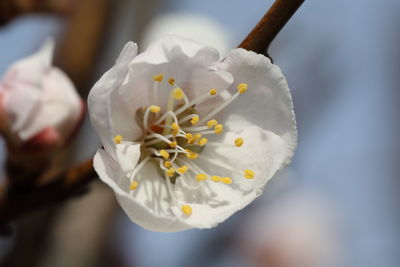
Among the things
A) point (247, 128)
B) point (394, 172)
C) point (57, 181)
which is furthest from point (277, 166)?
point (394, 172)

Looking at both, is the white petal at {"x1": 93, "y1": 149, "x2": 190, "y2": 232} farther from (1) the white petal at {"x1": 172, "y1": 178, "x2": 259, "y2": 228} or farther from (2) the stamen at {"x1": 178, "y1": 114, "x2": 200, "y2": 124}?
(2) the stamen at {"x1": 178, "y1": 114, "x2": 200, "y2": 124}

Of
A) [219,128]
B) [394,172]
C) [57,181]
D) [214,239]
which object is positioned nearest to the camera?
[219,128]

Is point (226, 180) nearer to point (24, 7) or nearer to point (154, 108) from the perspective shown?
point (154, 108)

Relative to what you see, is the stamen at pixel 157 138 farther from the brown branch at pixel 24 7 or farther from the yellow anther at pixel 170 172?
the brown branch at pixel 24 7

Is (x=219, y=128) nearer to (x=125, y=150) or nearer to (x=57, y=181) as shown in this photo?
(x=125, y=150)

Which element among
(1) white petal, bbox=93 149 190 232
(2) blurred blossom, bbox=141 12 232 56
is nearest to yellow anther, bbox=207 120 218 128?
(1) white petal, bbox=93 149 190 232

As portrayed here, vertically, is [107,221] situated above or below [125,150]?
below
